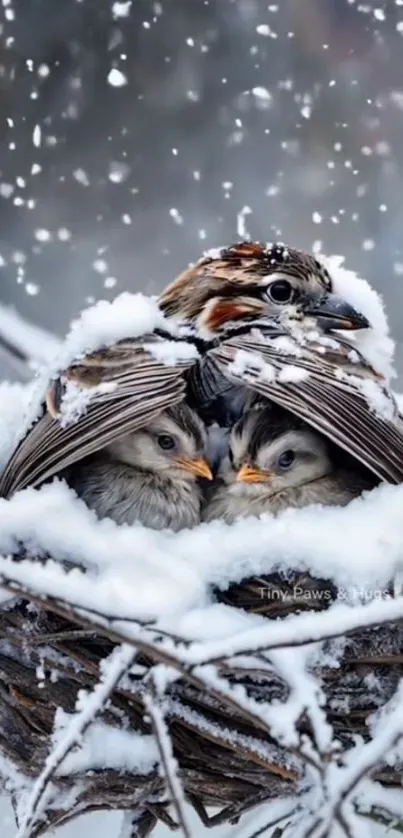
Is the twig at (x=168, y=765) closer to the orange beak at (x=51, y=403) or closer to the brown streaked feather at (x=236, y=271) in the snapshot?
the orange beak at (x=51, y=403)

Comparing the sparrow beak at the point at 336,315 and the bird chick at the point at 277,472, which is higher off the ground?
the sparrow beak at the point at 336,315

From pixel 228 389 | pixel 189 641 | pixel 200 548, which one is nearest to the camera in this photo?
pixel 189 641

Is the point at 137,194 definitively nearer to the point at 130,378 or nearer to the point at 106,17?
the point at 106,17

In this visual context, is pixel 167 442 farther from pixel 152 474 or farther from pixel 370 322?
pixel 370 322

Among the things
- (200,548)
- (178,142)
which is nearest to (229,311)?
(200,548)

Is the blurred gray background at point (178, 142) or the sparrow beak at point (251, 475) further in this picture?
the blurred gray background at point (178, 142)

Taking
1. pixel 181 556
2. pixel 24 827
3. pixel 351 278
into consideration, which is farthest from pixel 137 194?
pixel 24 827

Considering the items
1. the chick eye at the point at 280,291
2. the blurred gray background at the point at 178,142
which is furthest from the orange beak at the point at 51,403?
the blurred gray background at the point at 178,142
